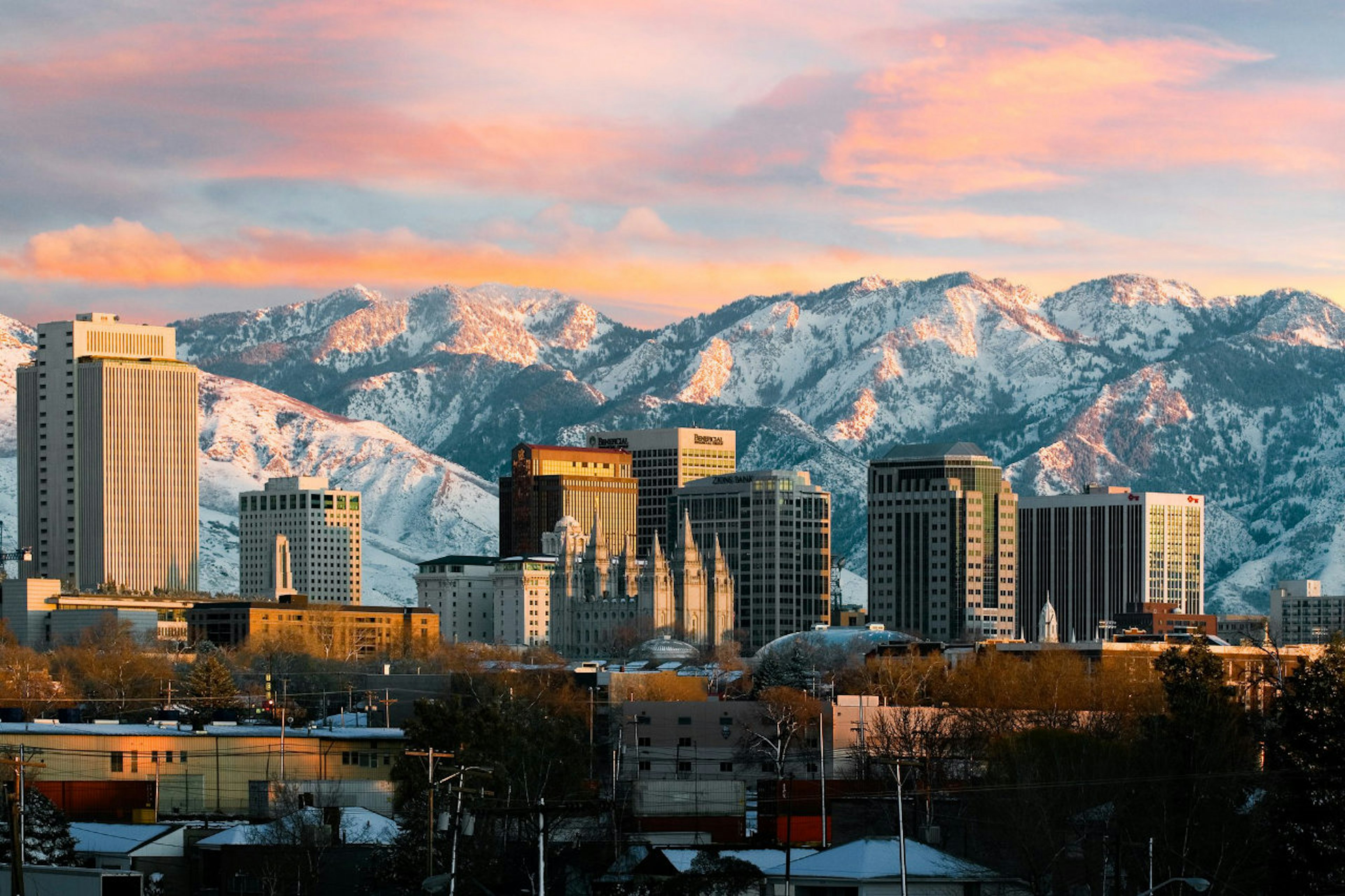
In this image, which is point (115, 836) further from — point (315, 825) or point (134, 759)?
point (134, 759)

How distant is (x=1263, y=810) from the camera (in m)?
133

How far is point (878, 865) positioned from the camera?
117125 millimetres

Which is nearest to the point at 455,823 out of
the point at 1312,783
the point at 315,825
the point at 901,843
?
the point at 901,843

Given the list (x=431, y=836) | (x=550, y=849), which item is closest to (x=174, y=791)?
(x=550, y=849)

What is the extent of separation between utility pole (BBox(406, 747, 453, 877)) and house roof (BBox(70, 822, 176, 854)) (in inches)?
573

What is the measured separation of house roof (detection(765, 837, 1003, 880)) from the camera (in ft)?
383

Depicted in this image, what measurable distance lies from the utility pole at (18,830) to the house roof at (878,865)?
3441cm

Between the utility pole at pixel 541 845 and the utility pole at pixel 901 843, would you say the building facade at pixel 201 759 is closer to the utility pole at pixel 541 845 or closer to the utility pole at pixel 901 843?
the utility pole at pixel 541 845

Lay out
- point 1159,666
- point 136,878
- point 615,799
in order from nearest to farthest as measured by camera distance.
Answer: point 136,878 → point 615,799 → point 1159,666

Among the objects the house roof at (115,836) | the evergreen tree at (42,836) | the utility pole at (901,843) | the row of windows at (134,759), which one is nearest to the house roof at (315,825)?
the house roof at (115,836)

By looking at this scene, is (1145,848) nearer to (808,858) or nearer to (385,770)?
(808,858)

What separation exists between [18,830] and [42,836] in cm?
2605

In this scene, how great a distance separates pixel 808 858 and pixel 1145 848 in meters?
18.7

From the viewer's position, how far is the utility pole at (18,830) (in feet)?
314
